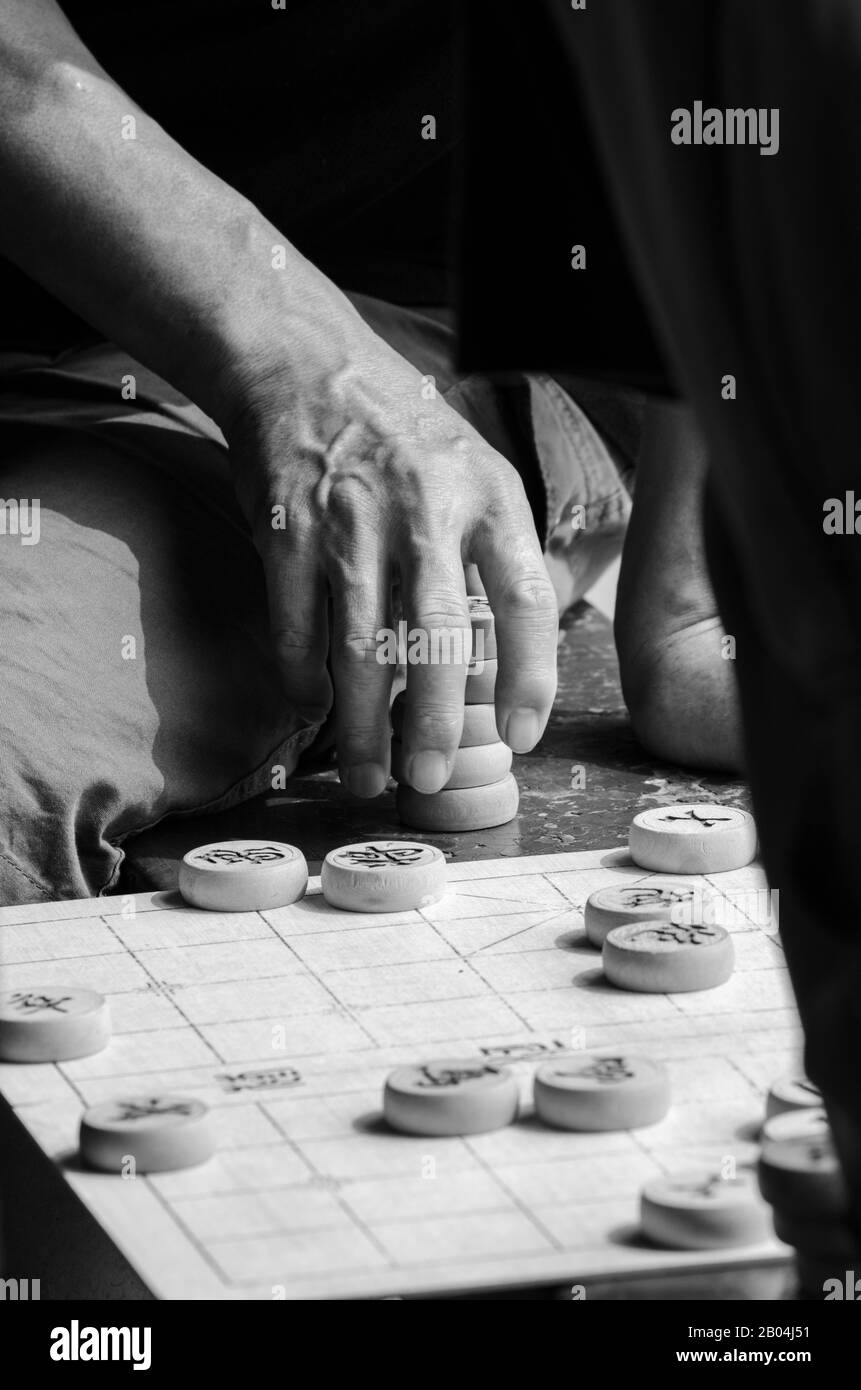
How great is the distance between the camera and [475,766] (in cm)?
151

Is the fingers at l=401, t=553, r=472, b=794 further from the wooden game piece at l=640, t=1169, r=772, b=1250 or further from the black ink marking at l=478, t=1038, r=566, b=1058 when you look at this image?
the wooden game piece at l=640, t=1169, r=772, b=1250

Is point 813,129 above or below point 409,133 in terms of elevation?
below

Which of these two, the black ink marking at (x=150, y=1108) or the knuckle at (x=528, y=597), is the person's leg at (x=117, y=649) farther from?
the black ink marking at (x=150, y=1108)

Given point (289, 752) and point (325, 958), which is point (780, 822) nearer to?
point (325, 958)

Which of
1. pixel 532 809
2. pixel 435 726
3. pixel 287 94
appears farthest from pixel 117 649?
pixel 287 94

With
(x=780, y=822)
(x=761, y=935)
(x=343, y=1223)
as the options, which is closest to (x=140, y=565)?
(x=761, y=935)

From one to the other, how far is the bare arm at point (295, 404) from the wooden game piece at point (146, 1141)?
0.55m

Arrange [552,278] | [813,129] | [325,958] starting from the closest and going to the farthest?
1. [813,129]
2. [552,278]
3. [325,958]

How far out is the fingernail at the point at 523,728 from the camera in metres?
1.39

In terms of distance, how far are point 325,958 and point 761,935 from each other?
30 centimetres

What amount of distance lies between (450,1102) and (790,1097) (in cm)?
17

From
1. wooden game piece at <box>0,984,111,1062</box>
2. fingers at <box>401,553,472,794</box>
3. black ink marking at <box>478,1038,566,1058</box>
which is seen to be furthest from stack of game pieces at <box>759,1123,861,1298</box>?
fingers at <box>401,553,472,794</box>

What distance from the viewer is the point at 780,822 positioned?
1.76 feet

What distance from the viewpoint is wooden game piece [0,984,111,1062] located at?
3.22 ft
